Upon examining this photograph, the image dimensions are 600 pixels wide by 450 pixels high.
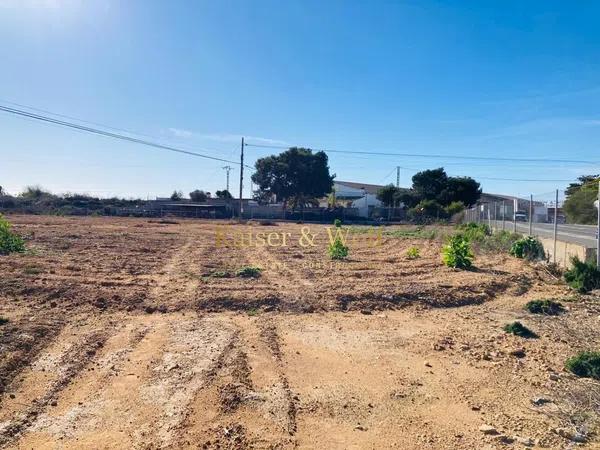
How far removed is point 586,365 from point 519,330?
1.56 metres

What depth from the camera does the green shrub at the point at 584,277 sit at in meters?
9.48

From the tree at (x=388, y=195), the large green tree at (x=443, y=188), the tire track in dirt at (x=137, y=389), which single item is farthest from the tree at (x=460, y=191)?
the tire track in dirt at (x=137, y=389)

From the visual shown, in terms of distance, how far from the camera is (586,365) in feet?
16.8

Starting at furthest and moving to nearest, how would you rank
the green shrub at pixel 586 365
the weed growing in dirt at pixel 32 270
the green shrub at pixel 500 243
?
the green shrub at pixel 500 243
the weed growing in dirt at pixel 32 270
the green shrub at pixel 586 365

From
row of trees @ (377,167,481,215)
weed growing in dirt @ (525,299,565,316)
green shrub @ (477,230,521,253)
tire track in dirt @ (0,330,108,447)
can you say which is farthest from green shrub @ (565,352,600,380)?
row of trees @ (377,167,481,215)

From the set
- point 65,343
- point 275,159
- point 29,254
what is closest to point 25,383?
point 65,343

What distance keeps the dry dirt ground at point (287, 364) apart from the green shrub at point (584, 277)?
1.04 feet

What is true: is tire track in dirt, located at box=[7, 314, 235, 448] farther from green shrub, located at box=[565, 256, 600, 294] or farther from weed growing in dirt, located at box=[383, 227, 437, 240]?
weed growing in dirt, located at box=[383, 227, 437, 240]

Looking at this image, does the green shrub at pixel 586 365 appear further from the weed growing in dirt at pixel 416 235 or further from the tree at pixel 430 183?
the tree at pixel 430 183

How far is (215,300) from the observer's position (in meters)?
8.32

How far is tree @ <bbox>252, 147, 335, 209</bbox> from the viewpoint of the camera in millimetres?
62625

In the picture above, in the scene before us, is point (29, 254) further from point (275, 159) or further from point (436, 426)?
point (275, 159)

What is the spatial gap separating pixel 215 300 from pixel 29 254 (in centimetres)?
872

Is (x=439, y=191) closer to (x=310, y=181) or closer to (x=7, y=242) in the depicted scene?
(x=310, y=181)
